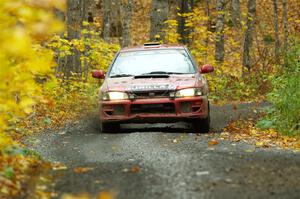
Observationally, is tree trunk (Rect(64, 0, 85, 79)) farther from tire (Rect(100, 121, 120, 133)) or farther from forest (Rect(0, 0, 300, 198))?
tire (Rect(100, 121, 120, 133))

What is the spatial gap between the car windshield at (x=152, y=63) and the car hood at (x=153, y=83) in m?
0.41

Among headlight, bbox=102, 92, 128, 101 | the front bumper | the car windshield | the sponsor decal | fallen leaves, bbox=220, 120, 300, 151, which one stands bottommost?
fallen leaves, bbox=220, 120, 300, 151

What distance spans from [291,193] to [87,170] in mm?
2380

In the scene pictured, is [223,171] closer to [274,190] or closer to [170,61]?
[274,190]

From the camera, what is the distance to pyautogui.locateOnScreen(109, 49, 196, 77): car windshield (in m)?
10.6

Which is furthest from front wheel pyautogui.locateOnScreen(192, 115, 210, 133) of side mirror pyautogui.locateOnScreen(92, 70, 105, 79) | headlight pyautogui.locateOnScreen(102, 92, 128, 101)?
side mirror pyautogui.locateOnScreen(92, 70, 105, 79)

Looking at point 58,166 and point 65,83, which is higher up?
point 65,83

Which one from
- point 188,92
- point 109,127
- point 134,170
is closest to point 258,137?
point 188,92

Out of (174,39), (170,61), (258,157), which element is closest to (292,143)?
(258,157)

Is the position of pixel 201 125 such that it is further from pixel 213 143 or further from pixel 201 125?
pixel 213 143

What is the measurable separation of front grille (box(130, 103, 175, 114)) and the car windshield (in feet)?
3.17

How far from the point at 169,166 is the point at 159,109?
3360 mm

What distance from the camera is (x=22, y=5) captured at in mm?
4250

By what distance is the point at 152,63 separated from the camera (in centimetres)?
1088
